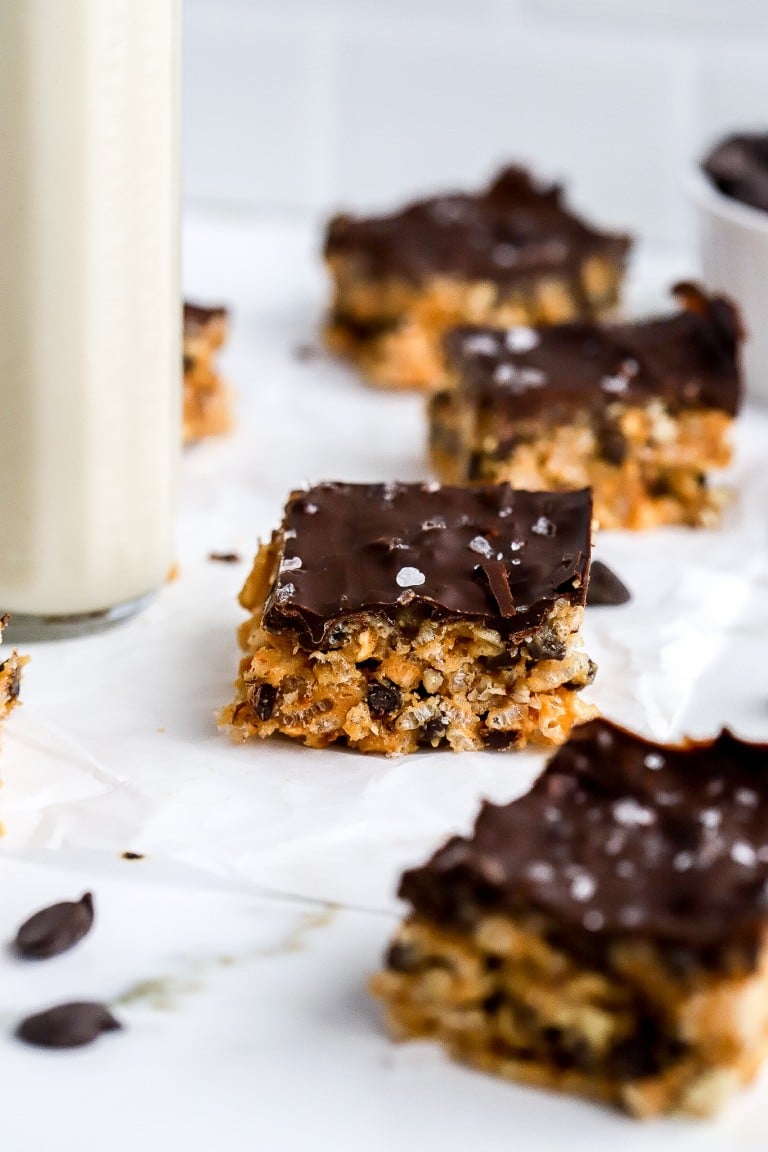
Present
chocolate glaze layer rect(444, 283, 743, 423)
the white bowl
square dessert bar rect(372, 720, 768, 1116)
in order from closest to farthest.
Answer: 1. square dessert bar rect(372, 720, 768, 1116)
2. chocolate glaze layer rect(444, 283, 743, 423)
3. the white bowl

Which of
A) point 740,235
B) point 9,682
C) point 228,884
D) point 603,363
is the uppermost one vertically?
point 740,235

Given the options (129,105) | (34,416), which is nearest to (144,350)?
(34,416)

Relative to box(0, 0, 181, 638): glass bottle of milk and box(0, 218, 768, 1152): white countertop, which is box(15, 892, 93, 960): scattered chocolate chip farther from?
box(0, 0, 181, 638): glass bottle of milk

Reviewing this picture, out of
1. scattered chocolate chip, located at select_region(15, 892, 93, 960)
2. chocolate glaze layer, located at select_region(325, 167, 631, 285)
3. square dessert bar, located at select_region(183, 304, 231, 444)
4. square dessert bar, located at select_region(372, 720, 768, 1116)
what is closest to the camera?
square dessert bar, located at select_region(372, 720, 768, 1116)

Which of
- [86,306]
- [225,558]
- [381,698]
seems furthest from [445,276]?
[381,698]

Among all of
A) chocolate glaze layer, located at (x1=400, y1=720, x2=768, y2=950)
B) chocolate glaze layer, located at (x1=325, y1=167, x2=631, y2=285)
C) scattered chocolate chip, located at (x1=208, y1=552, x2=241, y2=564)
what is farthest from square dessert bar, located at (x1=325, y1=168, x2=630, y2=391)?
chocolate glaze layer, located at (x1=400, y1=720, x2=768, y2=950)

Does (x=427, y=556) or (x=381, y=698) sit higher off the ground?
(x=427, y=556)

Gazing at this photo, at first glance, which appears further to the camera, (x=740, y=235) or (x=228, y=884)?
(x=740, y=235)

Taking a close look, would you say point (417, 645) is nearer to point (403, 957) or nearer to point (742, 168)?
point (403, 957)

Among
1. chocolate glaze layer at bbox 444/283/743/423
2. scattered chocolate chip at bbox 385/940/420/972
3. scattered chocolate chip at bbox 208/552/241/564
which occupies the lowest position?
scattered chocolate chip at bbox 208/552/241/564
